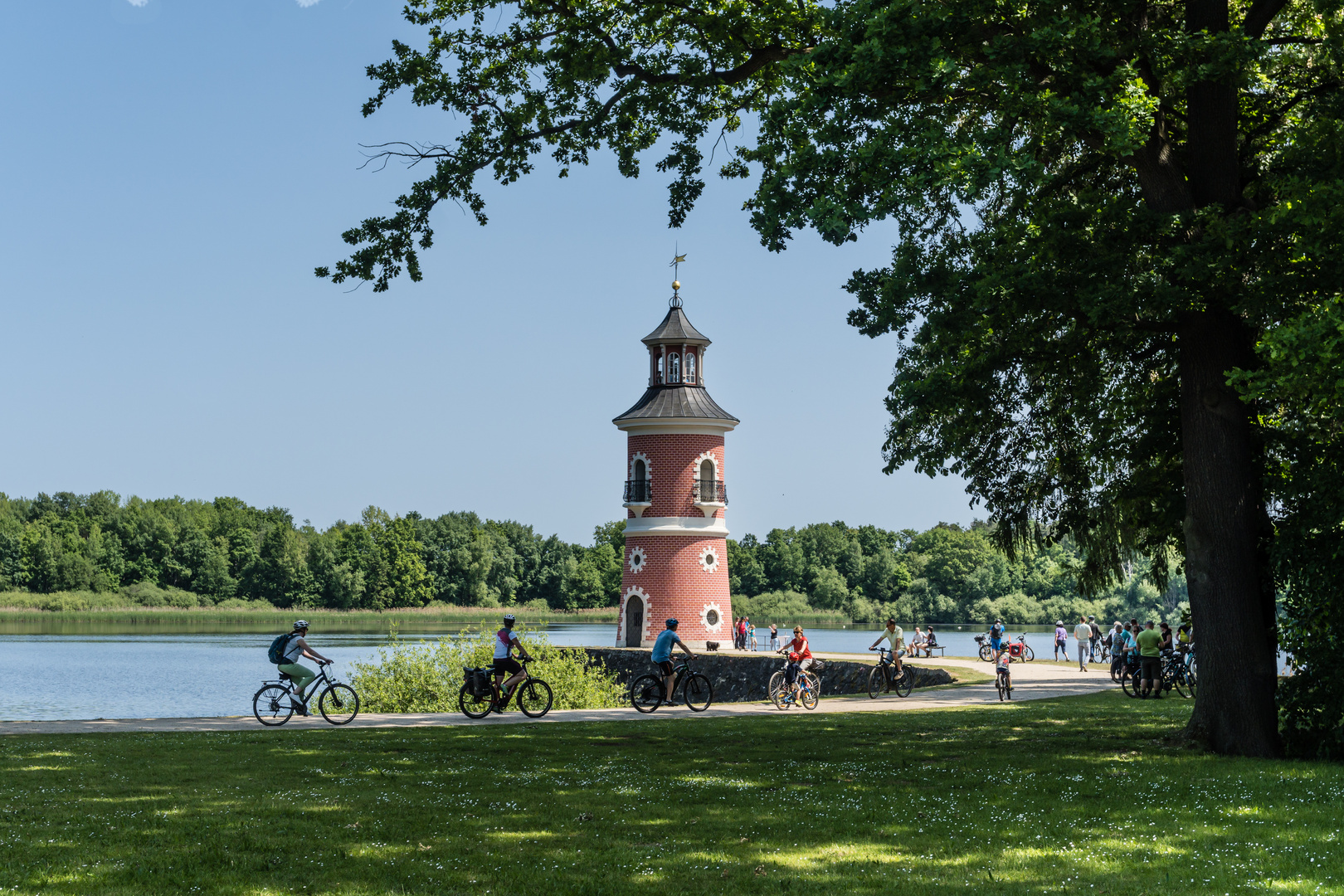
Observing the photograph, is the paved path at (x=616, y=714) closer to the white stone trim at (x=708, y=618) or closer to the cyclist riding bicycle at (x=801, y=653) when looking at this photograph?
the cyclist riding bicycle at (x=801, y=653)

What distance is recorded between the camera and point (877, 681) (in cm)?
2733

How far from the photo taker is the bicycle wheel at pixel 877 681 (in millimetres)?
26953

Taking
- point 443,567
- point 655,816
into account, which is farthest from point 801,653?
point 443,567

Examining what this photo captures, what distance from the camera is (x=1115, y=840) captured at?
838cm

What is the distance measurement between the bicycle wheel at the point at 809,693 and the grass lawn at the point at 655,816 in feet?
25.0

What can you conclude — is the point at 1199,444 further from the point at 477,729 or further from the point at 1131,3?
the point at 477,729

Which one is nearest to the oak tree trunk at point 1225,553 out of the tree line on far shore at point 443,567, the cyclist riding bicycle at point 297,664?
the cyclist riding bicycle at point 297,664

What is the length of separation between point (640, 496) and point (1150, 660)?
24.1 m

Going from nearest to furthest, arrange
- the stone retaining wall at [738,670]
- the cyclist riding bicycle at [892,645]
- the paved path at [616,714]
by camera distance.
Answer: the paved path at [616,714] → the cyclist riding bicycle at [892,645] → the stone retaining wall at [738,670]

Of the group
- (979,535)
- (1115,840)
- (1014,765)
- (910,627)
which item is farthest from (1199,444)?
(979,535)

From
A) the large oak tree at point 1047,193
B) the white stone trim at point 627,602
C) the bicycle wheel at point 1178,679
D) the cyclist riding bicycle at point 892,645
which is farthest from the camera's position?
the white stone trim at point 627,602

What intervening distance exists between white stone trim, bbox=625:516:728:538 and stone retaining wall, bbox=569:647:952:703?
4619mm

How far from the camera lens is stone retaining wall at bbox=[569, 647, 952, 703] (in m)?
38.4

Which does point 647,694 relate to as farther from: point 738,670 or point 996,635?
point 996,635
